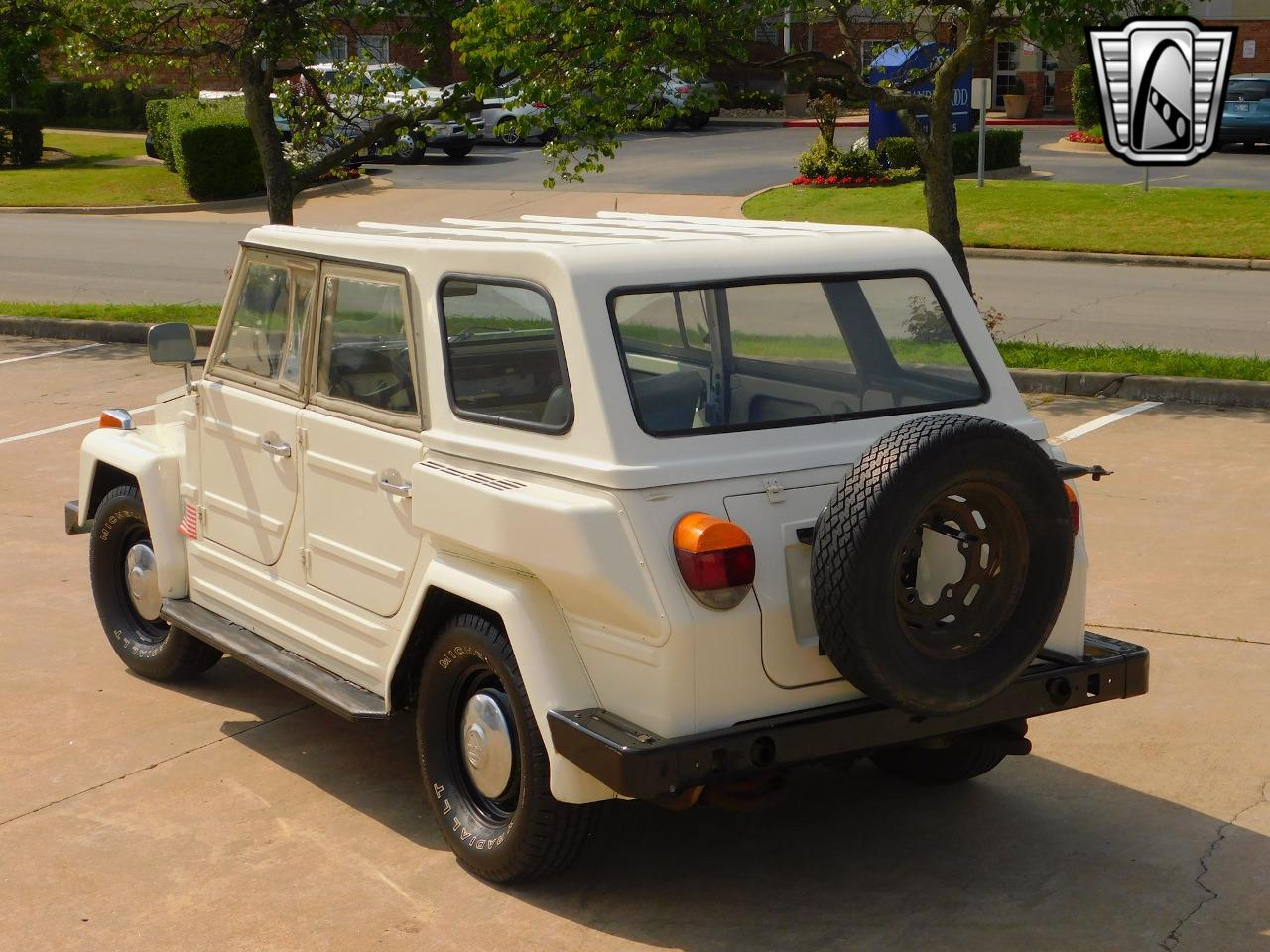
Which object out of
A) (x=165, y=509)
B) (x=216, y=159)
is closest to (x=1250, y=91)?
(x=216, y=159)

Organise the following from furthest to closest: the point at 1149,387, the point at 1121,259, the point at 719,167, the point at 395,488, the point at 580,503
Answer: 1. the point at 719,167
2. the point at 1121,259
3. the point at 1149,387
4. the point at 395,488
5. the point at 580,503

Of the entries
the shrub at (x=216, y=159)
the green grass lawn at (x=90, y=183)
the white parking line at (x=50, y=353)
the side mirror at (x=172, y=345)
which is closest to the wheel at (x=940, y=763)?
the side mirror at (x=172, y=345)

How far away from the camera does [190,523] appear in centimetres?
610

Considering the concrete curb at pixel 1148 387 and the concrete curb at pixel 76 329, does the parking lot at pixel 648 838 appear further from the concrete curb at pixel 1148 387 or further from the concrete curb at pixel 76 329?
the concrete curb at pixel 76 329

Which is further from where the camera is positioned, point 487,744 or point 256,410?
point 256,410

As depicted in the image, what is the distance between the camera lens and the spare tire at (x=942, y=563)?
406 centimetres

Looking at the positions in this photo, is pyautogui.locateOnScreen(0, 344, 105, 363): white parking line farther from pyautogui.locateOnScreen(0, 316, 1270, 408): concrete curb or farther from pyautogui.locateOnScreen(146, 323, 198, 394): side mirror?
pyautogui.locateOnScreen(146, 323, 198, 394): side mirror

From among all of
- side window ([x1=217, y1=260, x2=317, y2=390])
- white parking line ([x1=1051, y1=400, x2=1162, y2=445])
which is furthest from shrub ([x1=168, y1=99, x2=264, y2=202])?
side window ([x1=217, y1=260, x2=317, y2=390])

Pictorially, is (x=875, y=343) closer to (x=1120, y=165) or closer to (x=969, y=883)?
(x=969, y=883)

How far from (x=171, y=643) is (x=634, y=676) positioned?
9.13ft

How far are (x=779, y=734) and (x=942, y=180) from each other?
10031 mm

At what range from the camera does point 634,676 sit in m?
4.23

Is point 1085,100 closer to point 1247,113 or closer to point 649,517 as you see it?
Answer: point 1247,113

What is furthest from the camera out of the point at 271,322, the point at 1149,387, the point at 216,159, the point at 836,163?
the point at 216,159
